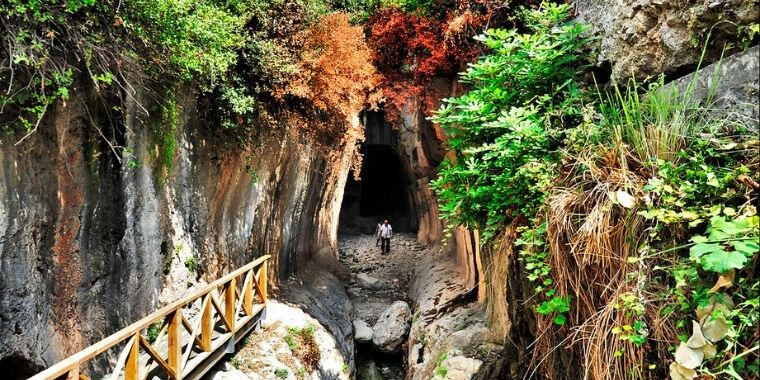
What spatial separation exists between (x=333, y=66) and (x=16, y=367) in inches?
227

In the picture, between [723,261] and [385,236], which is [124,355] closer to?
[723,261]

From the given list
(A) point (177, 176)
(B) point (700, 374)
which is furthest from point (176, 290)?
(B) point (700, 374)

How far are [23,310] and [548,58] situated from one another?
4982mm

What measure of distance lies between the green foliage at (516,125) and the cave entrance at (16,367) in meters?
3.97

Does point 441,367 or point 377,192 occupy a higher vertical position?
point 377,192

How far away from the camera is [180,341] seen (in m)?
4.57

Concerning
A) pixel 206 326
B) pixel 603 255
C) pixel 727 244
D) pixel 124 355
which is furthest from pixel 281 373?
pixel 727 244

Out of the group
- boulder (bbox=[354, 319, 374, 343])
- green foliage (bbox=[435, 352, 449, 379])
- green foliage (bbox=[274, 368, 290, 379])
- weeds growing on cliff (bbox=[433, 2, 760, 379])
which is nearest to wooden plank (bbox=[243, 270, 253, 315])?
green foliage (bbox=[274, 368, 290, 379])

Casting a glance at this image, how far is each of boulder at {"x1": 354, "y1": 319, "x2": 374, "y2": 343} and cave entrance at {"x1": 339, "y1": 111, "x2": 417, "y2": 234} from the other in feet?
40.4

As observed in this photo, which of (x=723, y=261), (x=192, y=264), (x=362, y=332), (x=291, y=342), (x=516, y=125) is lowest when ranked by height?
(x=362, y=332)

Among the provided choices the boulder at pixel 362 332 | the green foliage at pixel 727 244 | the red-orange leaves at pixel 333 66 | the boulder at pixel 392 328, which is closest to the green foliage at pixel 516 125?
the green foliage at pixel 727 244

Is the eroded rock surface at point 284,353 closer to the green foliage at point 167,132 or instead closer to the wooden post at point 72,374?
the wooden post at point 72,374

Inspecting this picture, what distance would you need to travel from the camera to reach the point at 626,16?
3736mm

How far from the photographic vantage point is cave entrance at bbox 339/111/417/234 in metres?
22.4
